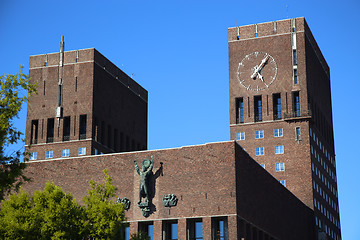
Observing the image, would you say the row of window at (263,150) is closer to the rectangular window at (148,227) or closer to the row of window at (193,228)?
the row of window at (193,228)

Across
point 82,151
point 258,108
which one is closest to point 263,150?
point 258,108

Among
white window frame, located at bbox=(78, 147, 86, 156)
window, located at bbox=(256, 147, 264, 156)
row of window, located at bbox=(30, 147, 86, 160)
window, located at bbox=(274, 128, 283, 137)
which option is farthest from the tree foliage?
window, located at bbox=(274, 128, 283, 137)

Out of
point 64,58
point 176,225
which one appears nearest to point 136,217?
point 176,225

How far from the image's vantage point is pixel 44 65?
121875 millimetres

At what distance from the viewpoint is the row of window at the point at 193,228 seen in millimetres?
75125

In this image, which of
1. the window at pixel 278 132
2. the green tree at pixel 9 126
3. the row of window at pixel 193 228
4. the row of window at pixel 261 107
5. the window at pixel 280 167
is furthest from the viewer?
the row of window at pixel 261 107

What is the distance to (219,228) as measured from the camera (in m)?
75.4

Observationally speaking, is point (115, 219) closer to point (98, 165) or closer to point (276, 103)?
point (98, 165)

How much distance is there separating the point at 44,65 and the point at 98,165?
4553 centimetres

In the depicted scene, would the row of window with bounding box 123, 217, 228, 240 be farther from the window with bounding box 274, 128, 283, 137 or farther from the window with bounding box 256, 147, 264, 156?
the window with bounding box 274, 128, 283, 137

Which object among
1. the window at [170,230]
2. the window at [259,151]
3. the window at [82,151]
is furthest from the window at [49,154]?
the window at [170,230]

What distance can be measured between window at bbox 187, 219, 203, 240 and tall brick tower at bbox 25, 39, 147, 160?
4294 cm

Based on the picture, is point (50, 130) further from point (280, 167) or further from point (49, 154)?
point (280, 167)

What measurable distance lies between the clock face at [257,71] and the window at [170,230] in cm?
4810
